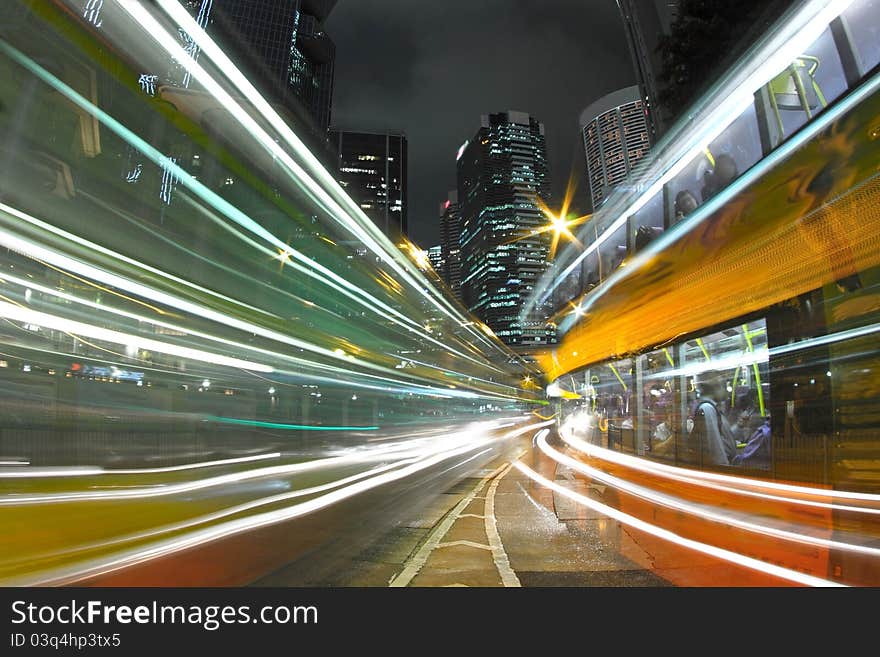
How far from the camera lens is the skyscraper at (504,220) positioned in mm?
63969

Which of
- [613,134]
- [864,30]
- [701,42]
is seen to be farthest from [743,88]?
[613,134]

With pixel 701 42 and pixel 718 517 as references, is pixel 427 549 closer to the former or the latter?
pixel 718 517

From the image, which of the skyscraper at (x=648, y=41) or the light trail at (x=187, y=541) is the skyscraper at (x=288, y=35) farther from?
the light trail at (x=187, y=541)

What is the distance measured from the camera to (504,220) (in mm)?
67875

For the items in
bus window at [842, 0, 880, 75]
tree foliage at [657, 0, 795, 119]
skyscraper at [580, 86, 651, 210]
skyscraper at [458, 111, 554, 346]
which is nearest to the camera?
bus window at [842, 0, 880, 75]

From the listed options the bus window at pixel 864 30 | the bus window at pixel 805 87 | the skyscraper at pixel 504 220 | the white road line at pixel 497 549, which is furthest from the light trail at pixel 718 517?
the skyscraper at pixel 504 220

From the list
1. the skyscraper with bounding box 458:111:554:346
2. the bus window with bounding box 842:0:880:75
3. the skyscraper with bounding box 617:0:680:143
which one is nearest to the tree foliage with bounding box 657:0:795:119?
the skyscraper with bounding box 617:0:680:143

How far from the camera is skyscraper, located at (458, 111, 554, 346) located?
64.0 m

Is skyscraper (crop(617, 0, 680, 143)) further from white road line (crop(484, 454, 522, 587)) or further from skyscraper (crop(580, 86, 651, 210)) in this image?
white road line (crop(484, 454, 522, 587))

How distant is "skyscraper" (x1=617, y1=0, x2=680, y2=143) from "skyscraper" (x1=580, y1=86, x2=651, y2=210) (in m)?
4.49

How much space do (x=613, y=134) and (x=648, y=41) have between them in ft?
28.4
